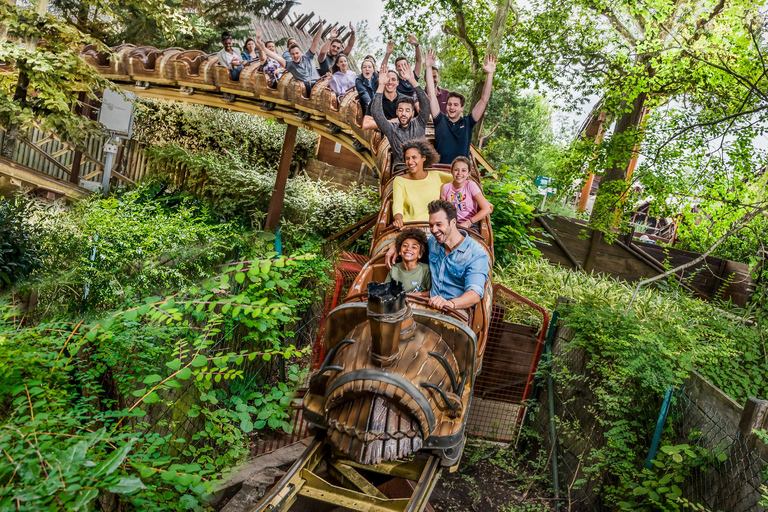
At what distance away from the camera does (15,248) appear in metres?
4.27

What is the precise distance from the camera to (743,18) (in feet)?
18.1

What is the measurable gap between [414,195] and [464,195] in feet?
1.34

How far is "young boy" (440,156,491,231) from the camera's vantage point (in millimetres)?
4180

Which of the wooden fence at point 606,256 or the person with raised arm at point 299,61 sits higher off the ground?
the person with raised arm at point 299,61

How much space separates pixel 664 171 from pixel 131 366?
6.17m

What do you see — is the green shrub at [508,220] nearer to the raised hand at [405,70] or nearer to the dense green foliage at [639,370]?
the dense green foliage at [639,370]

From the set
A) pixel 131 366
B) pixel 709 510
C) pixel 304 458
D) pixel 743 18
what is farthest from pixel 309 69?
pixel 709 510

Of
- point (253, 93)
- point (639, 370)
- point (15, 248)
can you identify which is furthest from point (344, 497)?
point (253, 93)

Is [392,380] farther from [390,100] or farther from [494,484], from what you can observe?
[390,100]

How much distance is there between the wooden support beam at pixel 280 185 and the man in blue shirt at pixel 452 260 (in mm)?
4661

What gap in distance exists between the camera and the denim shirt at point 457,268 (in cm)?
328

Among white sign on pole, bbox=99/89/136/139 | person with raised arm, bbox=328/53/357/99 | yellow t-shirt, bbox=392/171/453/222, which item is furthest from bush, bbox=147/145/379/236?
yellow t-shirt, bbox=392/171/453/222

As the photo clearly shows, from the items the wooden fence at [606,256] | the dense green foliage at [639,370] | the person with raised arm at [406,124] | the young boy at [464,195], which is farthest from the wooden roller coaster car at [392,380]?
the wooden fence at [606,256]

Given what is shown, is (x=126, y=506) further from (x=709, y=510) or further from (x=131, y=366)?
(x=709, y=510)
